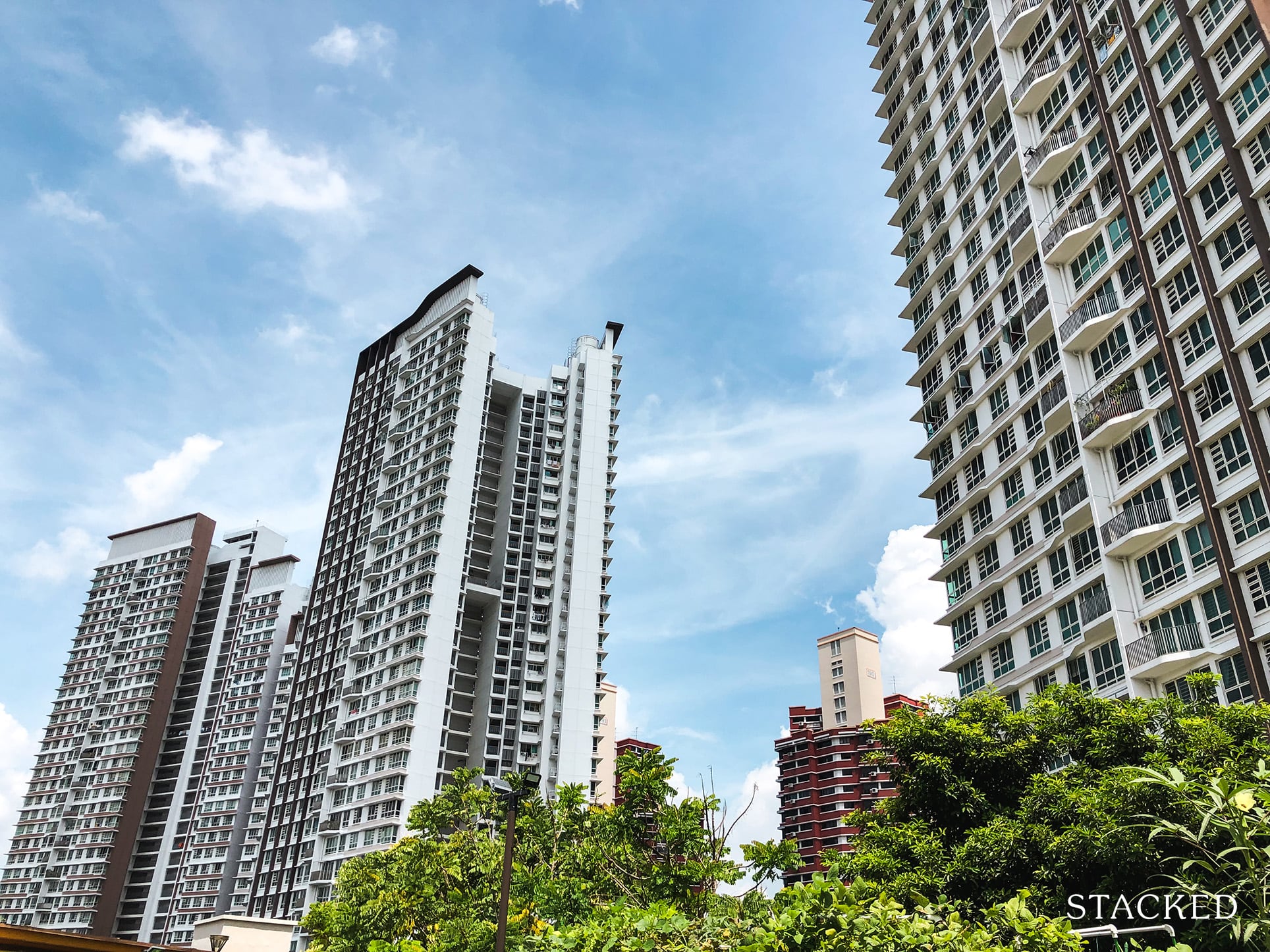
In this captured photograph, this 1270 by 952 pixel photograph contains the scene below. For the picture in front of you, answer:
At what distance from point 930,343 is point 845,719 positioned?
61899 mm

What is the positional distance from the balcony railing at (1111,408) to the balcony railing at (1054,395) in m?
1.56

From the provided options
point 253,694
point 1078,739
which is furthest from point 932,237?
point 253,694

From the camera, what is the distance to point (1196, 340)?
1287 inches

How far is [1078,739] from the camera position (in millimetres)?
23141

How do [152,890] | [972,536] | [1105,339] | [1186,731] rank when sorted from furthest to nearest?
[152,890]
[972,536]
[1105,339]
[1186,731]

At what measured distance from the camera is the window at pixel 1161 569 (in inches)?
1266

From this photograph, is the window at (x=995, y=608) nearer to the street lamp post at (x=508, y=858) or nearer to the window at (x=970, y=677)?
the window at (x=970, y=677)

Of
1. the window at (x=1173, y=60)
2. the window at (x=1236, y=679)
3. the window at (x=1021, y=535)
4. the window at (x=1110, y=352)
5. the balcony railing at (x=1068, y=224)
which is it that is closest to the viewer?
the window at (x=1236, y=679)

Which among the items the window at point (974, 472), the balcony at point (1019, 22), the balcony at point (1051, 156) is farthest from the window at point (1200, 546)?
the balcony at point (1019, 22)

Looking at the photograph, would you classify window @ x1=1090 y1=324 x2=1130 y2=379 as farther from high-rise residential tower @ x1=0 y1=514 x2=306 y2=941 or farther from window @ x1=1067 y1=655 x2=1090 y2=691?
high-rise residential tower @ x1=0 y1=514 x2=306 y2=941

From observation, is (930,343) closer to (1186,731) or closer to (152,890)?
(1186,731)

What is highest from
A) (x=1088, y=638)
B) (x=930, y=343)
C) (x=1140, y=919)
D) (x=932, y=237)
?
(x=932, y=237)

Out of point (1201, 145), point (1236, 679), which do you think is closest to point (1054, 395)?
point (1201, 145)

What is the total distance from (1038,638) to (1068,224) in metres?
16.8
